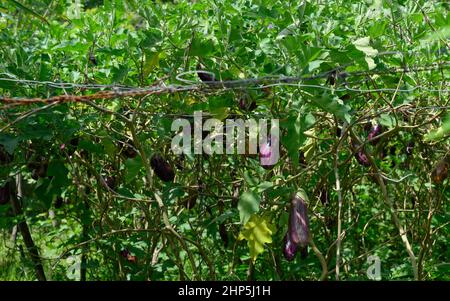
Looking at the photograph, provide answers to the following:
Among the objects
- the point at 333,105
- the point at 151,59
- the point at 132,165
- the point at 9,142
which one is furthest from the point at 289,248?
the point at 9,142

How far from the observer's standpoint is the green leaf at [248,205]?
1611 mm

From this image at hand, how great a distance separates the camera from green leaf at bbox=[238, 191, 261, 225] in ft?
5.29

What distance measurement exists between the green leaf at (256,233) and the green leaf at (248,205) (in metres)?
0.13

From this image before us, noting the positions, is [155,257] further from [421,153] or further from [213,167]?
[421,153]

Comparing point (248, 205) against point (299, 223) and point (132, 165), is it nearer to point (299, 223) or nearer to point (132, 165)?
point (299, 223)

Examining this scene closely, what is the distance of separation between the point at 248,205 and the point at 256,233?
151 mm

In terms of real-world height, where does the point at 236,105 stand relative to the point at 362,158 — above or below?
above

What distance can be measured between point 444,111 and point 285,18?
45 cm

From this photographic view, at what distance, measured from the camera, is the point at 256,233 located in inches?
68.9

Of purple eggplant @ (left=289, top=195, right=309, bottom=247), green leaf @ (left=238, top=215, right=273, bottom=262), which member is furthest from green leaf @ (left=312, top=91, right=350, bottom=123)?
green leaf @ (left=238, top=215, right=273, bottom=262)

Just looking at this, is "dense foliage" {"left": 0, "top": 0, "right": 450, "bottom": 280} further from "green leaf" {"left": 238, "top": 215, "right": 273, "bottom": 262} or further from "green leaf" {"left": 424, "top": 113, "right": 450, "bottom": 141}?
"green leaf" {"left": 424, "top": 113, "right": 450, "bottom": 141}

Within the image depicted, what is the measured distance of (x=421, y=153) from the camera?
2492 mm

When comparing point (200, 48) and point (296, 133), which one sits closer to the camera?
point (296, 133)
